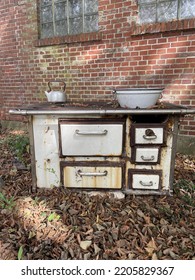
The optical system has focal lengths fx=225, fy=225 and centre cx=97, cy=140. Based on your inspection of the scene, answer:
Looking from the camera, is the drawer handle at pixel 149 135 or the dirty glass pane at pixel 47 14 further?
the dirty glass pane at pixel 47 14

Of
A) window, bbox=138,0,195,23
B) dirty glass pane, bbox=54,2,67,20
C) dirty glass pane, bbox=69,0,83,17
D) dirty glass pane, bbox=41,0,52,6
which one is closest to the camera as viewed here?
window, bbox=138,0,195,23

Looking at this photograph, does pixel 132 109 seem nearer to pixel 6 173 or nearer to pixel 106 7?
pixel 6 173

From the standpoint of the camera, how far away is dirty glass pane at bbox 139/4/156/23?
321 centimetres

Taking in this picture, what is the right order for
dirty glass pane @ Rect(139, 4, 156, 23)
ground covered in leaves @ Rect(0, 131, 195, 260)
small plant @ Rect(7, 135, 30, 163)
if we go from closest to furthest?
1. ground covered in leaves @ Rect(0, 131, 195, 260)
2. dirty glass pane @ Rect(139, 4, 156, 23)
3. small plant @ Rect(7, 135, 30, 163)

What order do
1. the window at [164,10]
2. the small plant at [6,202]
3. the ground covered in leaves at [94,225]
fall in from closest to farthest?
the ground covered in leaves at [94,225]
the small plant at [6,202]
the window at [164,10]

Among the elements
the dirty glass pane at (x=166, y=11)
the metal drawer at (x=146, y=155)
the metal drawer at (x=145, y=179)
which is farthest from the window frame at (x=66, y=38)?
the metal drawer at (x=145, y=179)

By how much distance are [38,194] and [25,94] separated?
116 inches

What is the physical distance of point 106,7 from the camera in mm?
3439

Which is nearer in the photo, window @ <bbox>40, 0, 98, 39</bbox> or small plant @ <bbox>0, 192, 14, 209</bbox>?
small plant @ <bbox>0, 192, 14, 209</bbox>

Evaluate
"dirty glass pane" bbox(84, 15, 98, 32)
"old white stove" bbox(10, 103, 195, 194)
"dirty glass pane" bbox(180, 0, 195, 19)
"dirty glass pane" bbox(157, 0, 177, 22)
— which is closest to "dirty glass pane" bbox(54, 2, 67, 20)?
"dirty glass pane" bbox(84, 15, 98, 32)

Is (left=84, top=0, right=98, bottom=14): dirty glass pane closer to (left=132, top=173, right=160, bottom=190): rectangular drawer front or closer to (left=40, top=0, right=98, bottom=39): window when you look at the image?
(left=40, top=0, right=98, bottom=39): window

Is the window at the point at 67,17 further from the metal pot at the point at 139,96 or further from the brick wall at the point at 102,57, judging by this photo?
the metal pot at the point at 139,96

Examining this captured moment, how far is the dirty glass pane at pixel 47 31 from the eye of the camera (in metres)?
4.12
